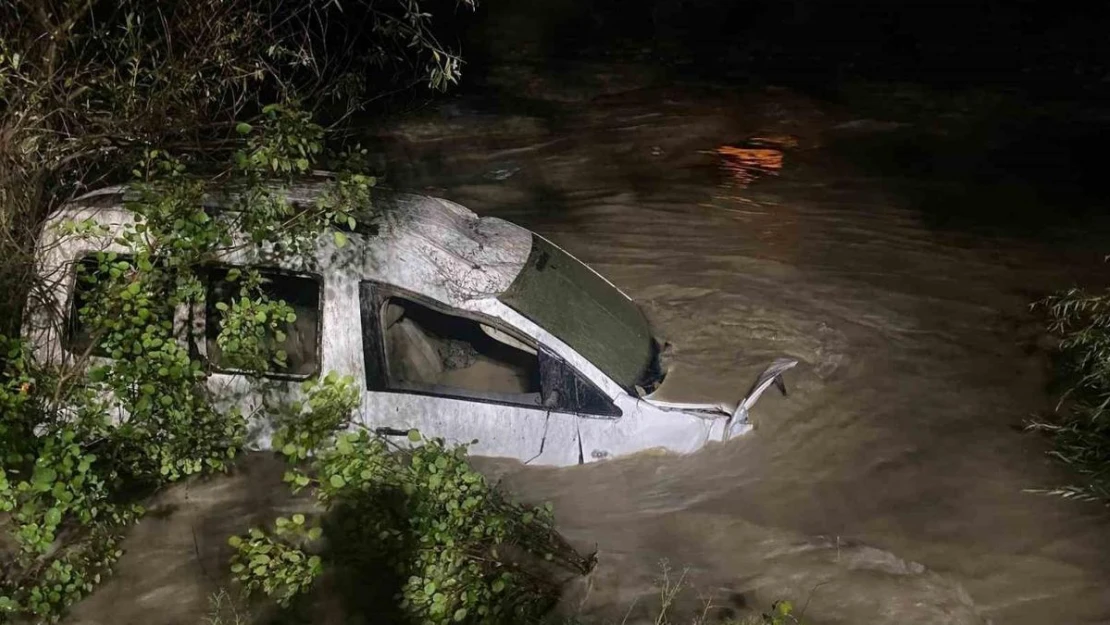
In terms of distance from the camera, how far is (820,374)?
5.69 metres

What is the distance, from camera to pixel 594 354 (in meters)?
4.14

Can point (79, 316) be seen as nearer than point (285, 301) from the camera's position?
Yes

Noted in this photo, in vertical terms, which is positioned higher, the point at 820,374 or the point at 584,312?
the point at 584,312

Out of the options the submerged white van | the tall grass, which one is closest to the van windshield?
the submerged white van

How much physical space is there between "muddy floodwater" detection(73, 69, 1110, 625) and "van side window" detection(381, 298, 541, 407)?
0.53m

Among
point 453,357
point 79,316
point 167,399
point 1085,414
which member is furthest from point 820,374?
point 79,316

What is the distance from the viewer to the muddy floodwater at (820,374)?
3908 mm

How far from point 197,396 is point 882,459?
392 centimetres

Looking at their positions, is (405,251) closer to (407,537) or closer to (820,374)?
(407,537)

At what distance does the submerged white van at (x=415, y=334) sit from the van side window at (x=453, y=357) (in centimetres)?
1

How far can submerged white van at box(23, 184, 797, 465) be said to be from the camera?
3.83 meters

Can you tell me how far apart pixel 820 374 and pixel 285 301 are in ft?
12.3

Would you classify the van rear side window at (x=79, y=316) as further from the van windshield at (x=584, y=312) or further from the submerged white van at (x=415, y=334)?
the van windshield at (x=584, y=312)

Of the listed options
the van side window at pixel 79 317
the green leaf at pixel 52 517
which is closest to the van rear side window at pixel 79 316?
the van side window at pixel 79 317
